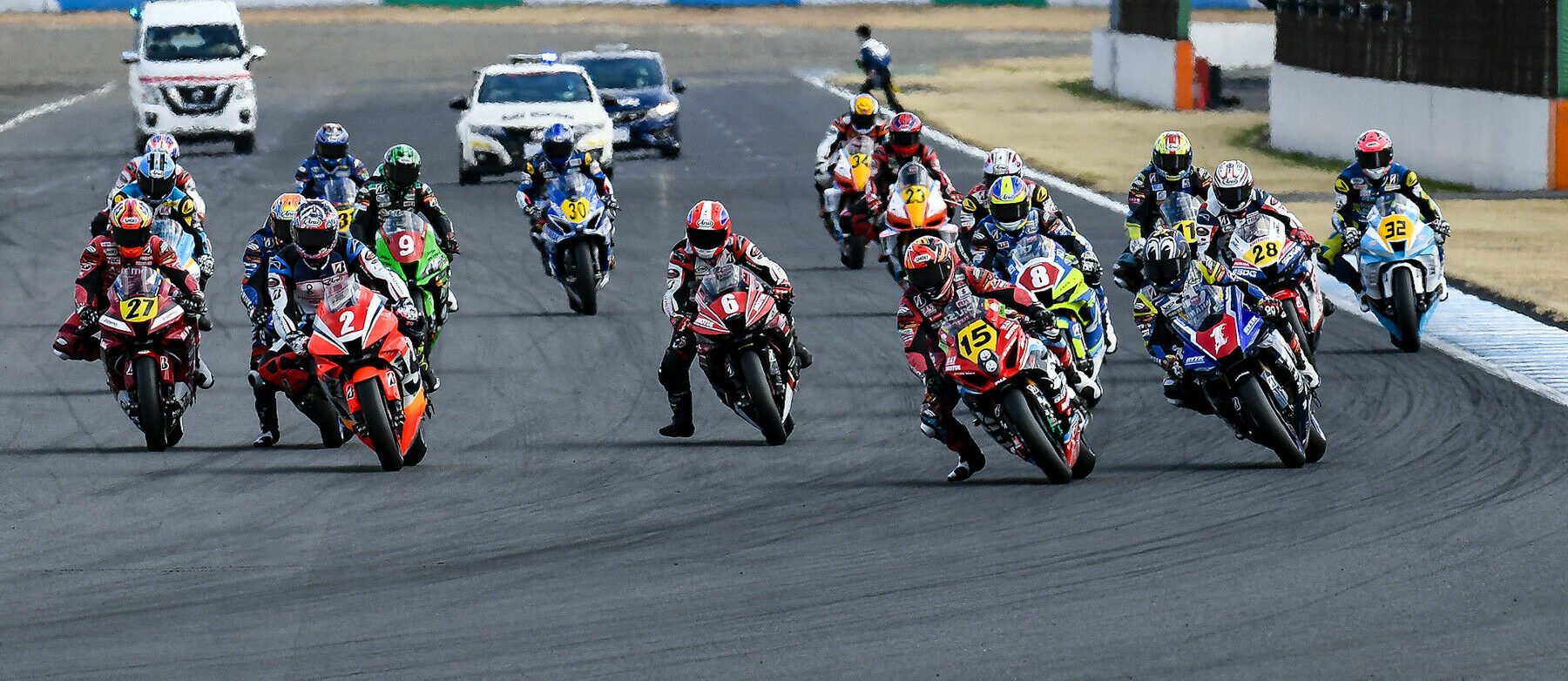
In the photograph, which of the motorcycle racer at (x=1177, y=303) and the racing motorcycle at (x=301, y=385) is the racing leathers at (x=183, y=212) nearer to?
the racing motorcycle at (x=301, y=385)

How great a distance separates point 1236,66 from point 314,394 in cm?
4295

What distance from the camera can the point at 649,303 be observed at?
64.3 ft

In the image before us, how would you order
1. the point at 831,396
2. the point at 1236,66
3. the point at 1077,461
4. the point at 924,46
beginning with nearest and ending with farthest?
1. the point at 1077,461
2. the point at 831,396
3. the point at 1236,66
4. the point at 924,46

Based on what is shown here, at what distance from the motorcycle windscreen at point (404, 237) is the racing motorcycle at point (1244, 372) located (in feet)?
18.9

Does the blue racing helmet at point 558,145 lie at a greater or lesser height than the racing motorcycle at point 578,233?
greater

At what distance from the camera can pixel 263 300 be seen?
43.7ft

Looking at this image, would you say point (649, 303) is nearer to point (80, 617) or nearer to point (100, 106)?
point (80, 617)

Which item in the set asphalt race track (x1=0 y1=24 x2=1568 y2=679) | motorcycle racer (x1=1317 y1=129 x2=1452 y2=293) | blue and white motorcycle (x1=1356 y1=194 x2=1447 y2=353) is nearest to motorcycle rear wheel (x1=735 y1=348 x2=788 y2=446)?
asphalt race track (x1=0 y1=24 x2=1568 y2=679)

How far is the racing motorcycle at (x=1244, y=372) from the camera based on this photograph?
1185 cm

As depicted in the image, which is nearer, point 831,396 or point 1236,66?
point 831,396

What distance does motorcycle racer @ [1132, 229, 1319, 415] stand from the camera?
39.8 feet

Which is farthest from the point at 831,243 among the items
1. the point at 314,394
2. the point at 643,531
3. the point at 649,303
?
the point at 643,531

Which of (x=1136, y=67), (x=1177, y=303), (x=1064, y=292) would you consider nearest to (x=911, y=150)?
(x=1064, y=292)

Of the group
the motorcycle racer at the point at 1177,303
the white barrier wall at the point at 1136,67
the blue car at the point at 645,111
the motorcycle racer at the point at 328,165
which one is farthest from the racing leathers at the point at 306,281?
the white barrier wall at the point at 1136,67
